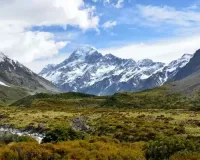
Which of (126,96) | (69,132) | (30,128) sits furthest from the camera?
(126,96)

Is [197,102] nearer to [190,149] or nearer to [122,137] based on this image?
[122,137]

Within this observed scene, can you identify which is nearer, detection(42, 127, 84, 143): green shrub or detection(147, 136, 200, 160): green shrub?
detection(147, 136, 200, 160): green shrub

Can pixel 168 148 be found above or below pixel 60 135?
below

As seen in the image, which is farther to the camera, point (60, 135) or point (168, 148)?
point (60, 135)

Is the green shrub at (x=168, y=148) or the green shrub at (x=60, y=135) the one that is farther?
the green shrub at (x=60, y=135)

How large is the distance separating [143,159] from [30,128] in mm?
41569

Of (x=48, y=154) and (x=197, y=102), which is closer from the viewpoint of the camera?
(x=48, y=154)

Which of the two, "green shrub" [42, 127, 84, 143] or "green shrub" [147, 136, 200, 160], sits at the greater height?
"green shrub" [42, 127, 84, 143]

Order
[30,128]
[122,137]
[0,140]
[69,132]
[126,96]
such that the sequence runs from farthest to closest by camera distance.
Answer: [126,96]
[30,128]
[122,137]
[0,140]
[69,132]

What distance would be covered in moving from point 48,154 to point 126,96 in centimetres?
14287

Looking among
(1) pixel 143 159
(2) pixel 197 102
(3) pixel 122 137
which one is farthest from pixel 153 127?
(2) pixel 197 102

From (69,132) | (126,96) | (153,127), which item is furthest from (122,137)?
(126,96)

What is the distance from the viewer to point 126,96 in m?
168

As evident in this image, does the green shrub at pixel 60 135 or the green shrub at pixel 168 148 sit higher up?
the green shrub at pixel 60 135
